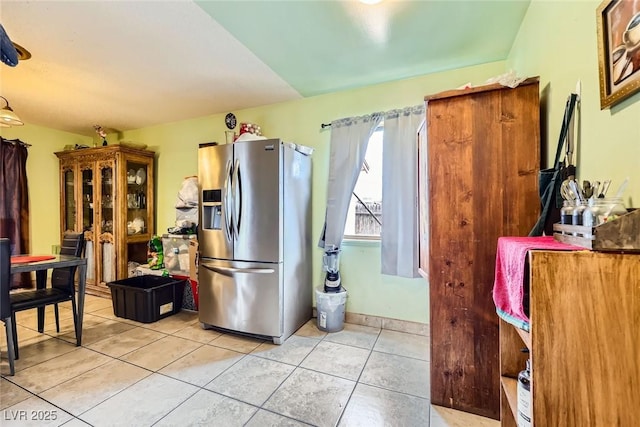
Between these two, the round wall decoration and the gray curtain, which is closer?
the round wall decoration

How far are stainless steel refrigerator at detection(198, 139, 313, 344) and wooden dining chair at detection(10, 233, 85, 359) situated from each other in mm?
1077

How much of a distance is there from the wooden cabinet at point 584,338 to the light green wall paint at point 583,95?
0.33m

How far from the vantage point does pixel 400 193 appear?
2510mm

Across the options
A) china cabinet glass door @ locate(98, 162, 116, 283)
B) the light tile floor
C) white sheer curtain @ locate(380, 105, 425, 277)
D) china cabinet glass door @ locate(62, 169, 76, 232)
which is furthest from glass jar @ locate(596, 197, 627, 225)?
china cabinet glass door @ locate(62, 169, 76, 232)

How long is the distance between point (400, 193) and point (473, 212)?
41.6 inches

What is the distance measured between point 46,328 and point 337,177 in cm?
328

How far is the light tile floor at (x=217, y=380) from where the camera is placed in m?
1.50

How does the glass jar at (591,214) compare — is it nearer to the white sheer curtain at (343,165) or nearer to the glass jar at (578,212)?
the glass jar at (578,212)

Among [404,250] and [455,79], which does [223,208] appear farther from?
[455,79]

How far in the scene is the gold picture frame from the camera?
759 mm

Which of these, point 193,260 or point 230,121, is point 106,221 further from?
point 230,121

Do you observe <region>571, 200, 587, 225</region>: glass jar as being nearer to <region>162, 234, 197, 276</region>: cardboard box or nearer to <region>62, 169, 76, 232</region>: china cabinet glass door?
<region>162, 234, 197, 276</region>: cardboard box

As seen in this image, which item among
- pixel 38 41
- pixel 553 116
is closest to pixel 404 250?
pixel 553 116

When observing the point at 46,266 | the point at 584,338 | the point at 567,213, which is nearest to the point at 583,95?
the point at 567,213
